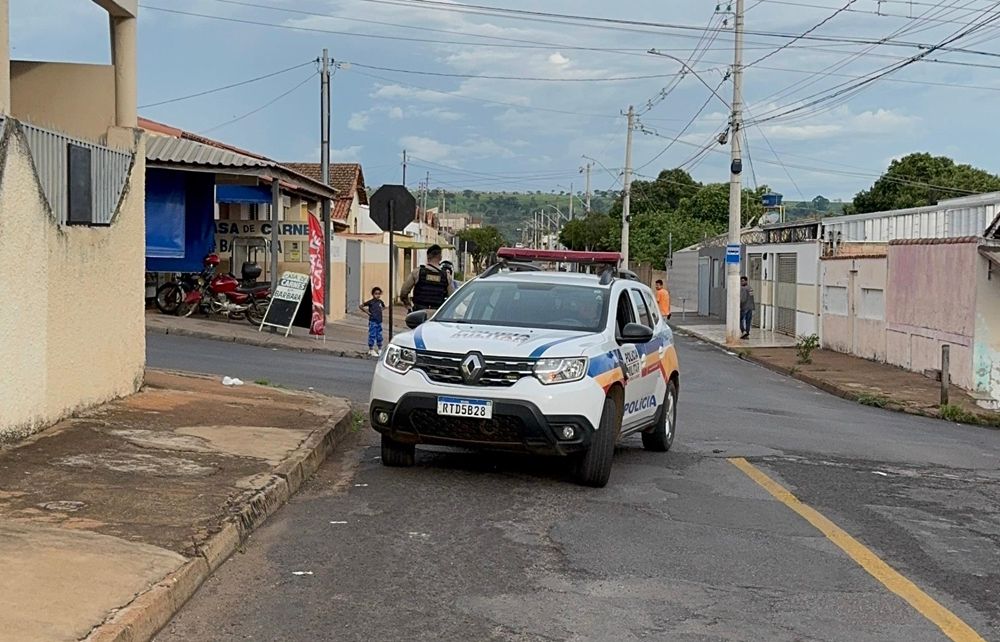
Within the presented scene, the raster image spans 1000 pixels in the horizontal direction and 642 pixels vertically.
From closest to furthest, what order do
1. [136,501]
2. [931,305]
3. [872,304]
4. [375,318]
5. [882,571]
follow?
[882,571] → [136,501] → [375,318] → [931,305] → [872,304]

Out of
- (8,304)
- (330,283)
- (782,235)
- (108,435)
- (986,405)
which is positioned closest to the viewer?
(8,304)

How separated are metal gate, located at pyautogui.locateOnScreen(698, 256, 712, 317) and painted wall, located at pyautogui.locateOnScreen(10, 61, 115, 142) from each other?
40.0 metres

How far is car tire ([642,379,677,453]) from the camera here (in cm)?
1152

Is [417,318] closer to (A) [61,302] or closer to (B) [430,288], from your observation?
(A) [61,302]

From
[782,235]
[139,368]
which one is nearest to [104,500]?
[139,368]

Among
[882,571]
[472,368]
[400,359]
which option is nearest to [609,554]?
[882,571]

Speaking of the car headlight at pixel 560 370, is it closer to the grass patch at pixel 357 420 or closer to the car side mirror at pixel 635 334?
the car side mirror at pixel 635 334

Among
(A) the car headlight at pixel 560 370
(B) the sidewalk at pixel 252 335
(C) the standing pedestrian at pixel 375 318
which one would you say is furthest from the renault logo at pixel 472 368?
(B) the sidewalk at pixel 252 335

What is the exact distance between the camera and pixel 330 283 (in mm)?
31844

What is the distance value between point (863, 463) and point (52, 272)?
783cm

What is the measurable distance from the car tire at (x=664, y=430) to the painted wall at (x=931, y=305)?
11148 mm

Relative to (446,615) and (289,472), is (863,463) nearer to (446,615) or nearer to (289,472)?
Result: (289,472)

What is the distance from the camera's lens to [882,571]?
7.14 m

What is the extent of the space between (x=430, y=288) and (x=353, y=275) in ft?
70.5
